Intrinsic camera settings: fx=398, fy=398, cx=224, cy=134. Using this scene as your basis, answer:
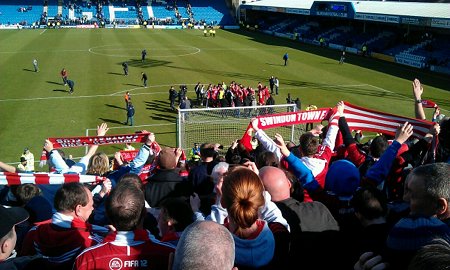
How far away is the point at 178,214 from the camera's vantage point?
3770 mm

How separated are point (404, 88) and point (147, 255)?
97.8 feet

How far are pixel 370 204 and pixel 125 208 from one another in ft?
7.24

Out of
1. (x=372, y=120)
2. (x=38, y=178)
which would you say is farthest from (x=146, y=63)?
(x=38, y=178)

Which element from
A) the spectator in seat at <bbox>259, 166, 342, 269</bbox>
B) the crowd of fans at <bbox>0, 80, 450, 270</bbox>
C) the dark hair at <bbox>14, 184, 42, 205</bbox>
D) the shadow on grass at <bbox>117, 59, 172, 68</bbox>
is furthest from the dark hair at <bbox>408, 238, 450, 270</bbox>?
the shadow on grass at <bbox>117, 59, 172, 68</bbox>

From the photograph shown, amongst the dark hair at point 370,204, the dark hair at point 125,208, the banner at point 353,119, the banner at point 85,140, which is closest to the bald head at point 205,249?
the dark hair at point 125,208

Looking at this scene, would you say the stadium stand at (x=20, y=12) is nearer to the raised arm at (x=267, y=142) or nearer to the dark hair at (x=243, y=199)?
the raised arm at (x=267, y=142)

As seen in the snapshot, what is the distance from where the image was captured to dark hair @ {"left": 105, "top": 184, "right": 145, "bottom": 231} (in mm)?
3412

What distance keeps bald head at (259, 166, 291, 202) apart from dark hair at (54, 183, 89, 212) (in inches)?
72.4

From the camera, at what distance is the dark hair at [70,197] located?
3920 millimetres

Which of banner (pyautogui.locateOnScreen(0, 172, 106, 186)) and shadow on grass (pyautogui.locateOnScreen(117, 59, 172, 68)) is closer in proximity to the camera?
banner (pyautogui.locateOnScreen(0, 172, 106, 186))

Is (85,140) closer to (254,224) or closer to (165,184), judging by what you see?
(165,184)

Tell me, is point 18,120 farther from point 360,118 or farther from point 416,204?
point 416,204

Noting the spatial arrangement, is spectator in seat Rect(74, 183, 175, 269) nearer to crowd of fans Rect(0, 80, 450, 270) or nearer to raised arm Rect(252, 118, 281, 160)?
crowd of fans Rect(0, 80, 450, 270)

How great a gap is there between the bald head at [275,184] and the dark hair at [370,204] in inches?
27.4
